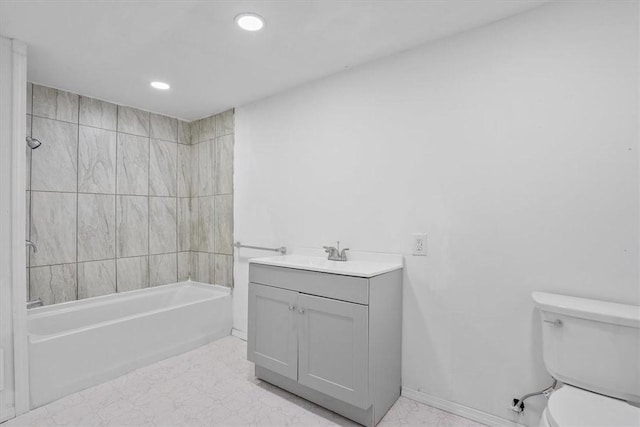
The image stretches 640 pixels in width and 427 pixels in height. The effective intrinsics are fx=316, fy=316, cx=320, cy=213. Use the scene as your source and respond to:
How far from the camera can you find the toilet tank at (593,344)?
4.07 feet

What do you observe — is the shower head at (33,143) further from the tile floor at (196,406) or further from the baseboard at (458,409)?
the baseboard at (458,409)

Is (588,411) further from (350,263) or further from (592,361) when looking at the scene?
(350,263)

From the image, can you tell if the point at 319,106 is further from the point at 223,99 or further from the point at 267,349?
the point at 267,349

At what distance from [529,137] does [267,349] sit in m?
1.98

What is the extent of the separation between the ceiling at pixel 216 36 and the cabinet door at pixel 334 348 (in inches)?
60.5

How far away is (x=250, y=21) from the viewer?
1.70 metres

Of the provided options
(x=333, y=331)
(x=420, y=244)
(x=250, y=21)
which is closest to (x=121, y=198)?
(x=250, y=21)

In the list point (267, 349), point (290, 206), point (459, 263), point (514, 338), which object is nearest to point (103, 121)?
point (290, 206)

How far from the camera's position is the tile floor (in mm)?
1761

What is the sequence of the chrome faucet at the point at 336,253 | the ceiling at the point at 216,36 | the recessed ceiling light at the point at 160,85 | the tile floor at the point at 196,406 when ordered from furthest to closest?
the recessed ceiling light at the point at 160,85 < the chrome faucet at the point at 336,253 < the tile floor at the point at 196,406 < the ceiling at the point at 216,36

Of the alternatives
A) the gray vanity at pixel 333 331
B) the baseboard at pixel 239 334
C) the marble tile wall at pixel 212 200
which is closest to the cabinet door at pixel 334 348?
the gray vanity at pixel 333 331

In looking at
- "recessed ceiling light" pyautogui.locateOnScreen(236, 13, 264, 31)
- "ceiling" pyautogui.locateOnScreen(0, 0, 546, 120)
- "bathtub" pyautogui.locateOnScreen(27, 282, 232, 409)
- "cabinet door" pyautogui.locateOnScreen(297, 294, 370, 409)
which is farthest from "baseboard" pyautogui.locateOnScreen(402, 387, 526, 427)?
"recessed ceiling light" pyautogui.locateOnScreen(236, 13, 264, 31)

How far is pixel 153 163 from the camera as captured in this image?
3.20 m

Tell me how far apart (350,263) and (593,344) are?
126 centimetres
